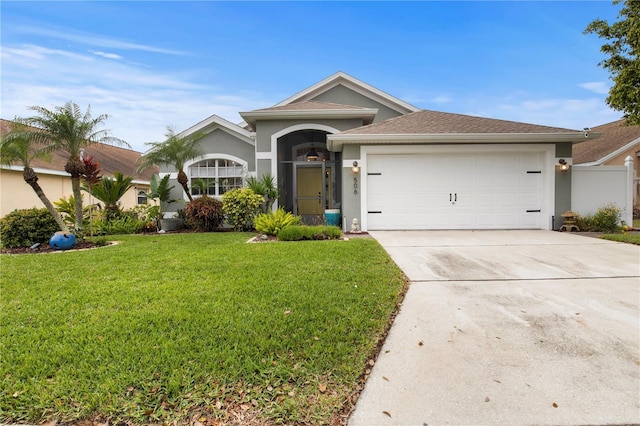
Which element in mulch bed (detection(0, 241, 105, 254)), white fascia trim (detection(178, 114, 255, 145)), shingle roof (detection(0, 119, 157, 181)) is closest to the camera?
mulch bed (detection(0, 241, 105, 254))

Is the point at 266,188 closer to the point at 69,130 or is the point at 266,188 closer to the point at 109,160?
the point at 69,130

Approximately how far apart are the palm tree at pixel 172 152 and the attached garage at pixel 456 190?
6.30 meters

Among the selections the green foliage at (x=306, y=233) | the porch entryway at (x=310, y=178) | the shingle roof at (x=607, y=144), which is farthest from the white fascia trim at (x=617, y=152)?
the green foliage at (x=306, y=233)

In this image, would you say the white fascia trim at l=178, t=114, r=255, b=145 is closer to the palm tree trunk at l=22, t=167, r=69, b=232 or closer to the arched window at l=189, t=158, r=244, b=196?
Answer: the arched window at l=189, t=158, r=244, b=196

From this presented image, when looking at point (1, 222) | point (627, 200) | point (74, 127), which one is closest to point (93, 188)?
point (1, 222)

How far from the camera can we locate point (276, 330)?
9.74ft

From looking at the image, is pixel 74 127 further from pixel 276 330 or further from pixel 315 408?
pixel 315 408

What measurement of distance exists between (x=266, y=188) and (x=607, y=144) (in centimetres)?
1911

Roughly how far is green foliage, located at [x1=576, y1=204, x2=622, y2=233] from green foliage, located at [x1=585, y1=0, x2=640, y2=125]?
2542mm

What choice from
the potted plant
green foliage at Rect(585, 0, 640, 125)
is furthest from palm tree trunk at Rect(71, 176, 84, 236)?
green foliage at Rect(585, 0, 640, 125)

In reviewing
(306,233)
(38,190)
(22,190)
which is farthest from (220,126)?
(22,190)

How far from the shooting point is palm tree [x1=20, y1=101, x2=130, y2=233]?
7609mm

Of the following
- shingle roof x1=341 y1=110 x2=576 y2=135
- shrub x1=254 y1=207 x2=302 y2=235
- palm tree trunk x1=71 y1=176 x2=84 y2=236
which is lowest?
shrub x1=254 y1=207 x2=302 y2=235

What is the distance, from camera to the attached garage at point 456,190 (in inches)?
395
